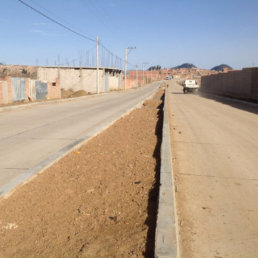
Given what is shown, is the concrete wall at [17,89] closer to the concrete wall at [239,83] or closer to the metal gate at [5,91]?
the metal gate at [5,91]

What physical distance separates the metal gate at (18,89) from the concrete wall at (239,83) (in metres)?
20.5

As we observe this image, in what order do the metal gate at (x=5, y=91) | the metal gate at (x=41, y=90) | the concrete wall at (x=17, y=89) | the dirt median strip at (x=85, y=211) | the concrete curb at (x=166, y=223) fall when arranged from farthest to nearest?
1. the metal gate at (x=41, y=90)
2. the concrete wall at (x=17, y=89)
3. the metal gate at (x=5, y=91)
4. the dirt median strip at (x=85, y=211)
5. the concrete curb at (x=166, y=223)

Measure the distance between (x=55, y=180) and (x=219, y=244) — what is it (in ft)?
9.38

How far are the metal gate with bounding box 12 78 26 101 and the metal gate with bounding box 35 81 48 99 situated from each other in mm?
2754

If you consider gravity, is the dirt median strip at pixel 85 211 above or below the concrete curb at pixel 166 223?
below

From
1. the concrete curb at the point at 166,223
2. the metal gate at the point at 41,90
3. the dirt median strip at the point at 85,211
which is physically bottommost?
the dirt median strip at the point at 85,211

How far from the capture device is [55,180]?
5.00 m

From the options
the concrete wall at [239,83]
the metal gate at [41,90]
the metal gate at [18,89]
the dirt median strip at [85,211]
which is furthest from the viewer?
the metal gate at [41,90]

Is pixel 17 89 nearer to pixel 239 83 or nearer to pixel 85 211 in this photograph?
pixel 239 83

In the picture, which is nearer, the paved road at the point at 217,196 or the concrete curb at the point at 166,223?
the concrete curb at the point at 166,223

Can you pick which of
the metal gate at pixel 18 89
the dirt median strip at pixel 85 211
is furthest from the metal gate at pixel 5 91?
the dirt median strip at pixel 85 211

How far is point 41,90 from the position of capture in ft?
96.9

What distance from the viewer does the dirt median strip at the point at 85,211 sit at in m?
3.07

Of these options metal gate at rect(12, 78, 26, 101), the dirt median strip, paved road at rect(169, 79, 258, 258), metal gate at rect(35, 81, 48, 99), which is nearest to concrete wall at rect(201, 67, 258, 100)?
metal gate at rect(35, 81, 48, 99)
